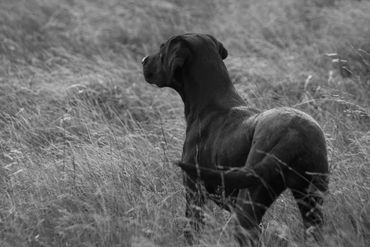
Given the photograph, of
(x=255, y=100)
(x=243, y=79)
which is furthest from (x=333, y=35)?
(x=255, y=100)

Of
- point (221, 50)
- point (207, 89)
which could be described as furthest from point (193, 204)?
point (221, 50)

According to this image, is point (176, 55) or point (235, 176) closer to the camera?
point (235, 176)

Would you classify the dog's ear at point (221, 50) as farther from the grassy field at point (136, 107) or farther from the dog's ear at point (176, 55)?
the grassy field at point (136, 107)

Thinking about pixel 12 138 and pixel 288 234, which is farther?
pixel 12 138

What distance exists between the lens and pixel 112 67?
8430 millimetres

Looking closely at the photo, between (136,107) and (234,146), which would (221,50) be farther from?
(136,107)

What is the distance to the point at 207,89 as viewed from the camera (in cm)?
450

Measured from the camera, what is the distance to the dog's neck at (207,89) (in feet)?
14.6

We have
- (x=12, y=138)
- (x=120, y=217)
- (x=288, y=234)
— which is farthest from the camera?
(x=12, y=138)

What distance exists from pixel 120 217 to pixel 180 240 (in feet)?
1.44

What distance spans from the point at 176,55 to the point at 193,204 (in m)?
0.92

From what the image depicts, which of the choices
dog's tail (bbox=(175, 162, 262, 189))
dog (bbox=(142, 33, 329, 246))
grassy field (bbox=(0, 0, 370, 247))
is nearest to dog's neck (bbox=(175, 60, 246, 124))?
dog (bbox=(142, 33, 329, 246))

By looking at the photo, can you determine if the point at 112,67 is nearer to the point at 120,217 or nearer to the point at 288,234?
the point at 120,217

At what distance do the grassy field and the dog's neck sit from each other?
0.64 m
